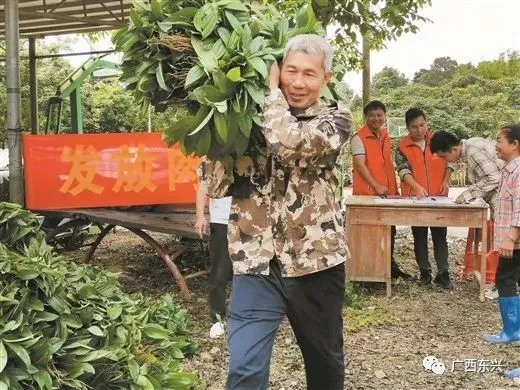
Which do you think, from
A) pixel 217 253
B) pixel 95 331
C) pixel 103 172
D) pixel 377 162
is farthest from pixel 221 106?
pixel 103 172

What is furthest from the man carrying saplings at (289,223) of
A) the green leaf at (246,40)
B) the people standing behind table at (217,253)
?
the people standing behind table at (217,253)

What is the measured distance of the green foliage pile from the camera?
2199mm

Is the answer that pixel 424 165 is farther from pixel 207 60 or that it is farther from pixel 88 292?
pixel 207 60

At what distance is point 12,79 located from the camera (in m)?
5.06

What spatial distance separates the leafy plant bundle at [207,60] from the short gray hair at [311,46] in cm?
6

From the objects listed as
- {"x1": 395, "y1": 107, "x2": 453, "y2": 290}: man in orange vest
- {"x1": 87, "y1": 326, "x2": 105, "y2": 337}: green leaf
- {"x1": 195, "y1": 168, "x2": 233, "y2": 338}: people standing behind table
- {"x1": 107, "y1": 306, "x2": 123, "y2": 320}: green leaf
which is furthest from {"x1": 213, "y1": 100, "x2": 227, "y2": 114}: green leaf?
{"x1": 395, "y1": 107, "x2": 453, "y2": 290}: man in orange vest

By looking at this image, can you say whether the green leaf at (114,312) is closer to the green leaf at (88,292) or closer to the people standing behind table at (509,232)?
the green leaf at (88,292)

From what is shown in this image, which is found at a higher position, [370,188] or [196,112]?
[196,112]

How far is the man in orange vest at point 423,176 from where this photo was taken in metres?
5.40

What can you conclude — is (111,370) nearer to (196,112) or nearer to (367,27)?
(196,112)

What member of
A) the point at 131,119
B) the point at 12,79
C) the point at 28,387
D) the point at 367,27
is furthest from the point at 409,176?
the point at 131,119

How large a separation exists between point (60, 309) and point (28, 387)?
34 cm

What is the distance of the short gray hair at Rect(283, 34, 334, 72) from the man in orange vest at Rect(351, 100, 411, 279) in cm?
330

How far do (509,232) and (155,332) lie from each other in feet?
7.33
